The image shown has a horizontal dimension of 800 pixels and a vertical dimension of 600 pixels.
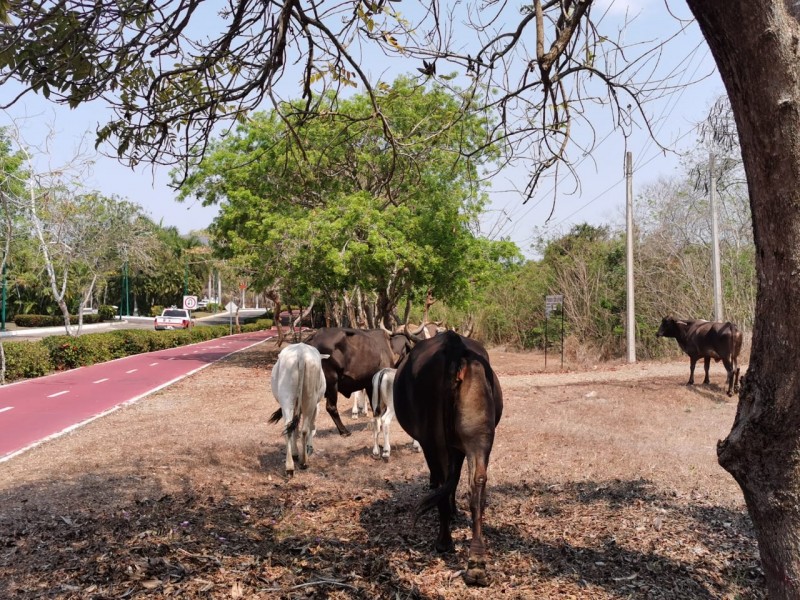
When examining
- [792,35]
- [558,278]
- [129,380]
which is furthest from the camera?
[558,278]

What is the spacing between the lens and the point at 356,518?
630 cm

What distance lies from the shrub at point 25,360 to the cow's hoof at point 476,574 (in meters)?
19.3

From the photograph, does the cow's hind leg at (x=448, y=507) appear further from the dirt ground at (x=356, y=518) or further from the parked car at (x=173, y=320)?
the parked car at (x=173, y=320)

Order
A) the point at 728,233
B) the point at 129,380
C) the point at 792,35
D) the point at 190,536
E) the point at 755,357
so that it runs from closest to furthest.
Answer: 1. the point at 792,35
2. the point at 755,357
3. the point at 190,536
4. the point at 129,380
5. the point at 728,233

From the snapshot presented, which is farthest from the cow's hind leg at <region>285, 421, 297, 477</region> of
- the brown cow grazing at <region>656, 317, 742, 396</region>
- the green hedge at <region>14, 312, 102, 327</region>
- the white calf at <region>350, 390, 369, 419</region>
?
the green hedge at <region>14, 312, 102, 327</region>

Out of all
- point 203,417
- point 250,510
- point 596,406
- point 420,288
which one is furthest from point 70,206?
point 250,510

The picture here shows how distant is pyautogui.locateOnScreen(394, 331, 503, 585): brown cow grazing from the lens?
4.86m

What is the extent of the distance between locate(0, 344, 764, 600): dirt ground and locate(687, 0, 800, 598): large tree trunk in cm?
140

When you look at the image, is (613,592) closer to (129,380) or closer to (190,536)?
(190,536)

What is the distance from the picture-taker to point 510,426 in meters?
11.6

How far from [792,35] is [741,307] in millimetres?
24646

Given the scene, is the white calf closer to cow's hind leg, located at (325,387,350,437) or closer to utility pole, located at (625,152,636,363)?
cow's hind leg, located at (325,387,350,437)

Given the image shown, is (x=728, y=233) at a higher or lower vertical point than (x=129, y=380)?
higher

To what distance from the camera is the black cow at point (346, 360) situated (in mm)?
10875
